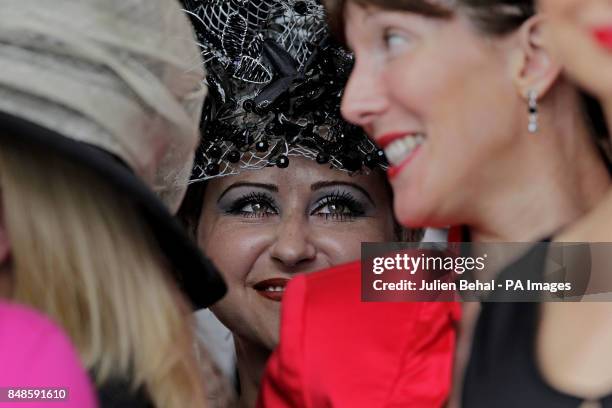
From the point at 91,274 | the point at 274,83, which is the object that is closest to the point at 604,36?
the point at 91,274

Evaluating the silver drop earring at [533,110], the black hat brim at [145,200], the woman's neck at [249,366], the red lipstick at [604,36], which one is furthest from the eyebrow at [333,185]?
the red lipstick at [604,36]

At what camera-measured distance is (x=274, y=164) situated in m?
1.67

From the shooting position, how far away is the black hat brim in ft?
Result: 3.61

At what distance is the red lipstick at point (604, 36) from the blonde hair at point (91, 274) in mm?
549

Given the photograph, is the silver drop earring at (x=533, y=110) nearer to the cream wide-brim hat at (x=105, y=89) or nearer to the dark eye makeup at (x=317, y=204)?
the cream wide-brim hat at (x=105, y=89)

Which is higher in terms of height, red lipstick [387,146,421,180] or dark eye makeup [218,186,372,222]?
dark eye makeup [218,186,372,222]

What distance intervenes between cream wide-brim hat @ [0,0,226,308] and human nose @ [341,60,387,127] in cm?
21

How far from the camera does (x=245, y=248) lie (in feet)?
5.56

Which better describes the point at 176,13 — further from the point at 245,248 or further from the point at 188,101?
the point at 245,248

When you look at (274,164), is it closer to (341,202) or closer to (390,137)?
(341,202)

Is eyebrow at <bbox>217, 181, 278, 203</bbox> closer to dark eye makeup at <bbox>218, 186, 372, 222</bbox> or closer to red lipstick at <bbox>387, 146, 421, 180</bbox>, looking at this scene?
dark eye makeup at <bbox>218, 186, 372, 222</bbox>

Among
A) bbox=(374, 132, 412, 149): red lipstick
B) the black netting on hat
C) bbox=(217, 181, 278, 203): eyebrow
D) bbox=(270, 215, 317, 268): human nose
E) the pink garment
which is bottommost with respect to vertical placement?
the pink garment

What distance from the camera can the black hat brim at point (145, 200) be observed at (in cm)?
110

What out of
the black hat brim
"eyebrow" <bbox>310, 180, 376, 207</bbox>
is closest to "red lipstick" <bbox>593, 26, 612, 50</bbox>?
the black hat brim
